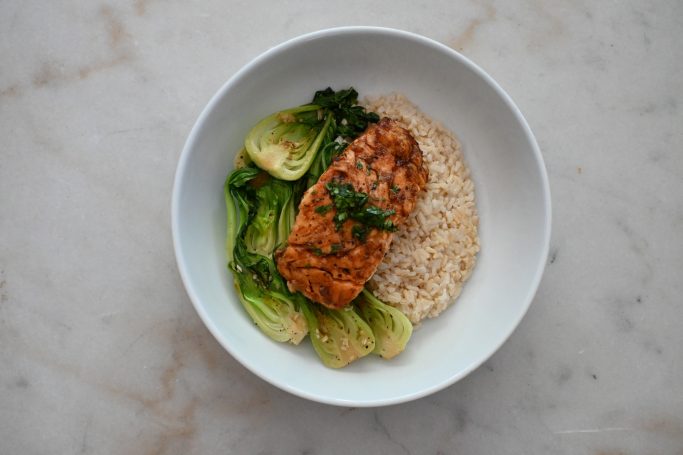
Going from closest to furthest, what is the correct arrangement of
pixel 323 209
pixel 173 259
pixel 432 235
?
1. pixel 323 209
2. pixel 432 235
3. pixel 173 259

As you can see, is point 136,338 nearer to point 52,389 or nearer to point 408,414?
point 52,389

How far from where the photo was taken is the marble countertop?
438 centimetres

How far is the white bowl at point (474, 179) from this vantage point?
12.8ft

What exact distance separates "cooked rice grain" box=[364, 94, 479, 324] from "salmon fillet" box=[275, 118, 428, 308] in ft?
0.88

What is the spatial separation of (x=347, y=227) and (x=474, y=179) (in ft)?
4.05

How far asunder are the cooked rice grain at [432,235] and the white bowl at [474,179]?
12cm

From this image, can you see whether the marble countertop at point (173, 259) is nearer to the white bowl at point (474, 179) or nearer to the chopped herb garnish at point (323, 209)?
the white bowl at point (474, 179)

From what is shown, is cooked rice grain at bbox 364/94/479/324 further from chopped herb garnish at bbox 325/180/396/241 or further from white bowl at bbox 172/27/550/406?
chopped herb garnish at bbox 325/180/396/241

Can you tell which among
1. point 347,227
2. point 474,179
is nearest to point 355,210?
point 347,227

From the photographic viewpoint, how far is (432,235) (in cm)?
422

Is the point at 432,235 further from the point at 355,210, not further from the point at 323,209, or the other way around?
the point at 323,209

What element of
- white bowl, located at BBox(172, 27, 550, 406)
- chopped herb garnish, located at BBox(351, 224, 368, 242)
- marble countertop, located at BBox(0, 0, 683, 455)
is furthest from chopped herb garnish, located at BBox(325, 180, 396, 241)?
marble countertop, located at BBox(0, 0, 683, 455)

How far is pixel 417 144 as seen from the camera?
13.8 ft

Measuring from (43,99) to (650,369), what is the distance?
515cm
